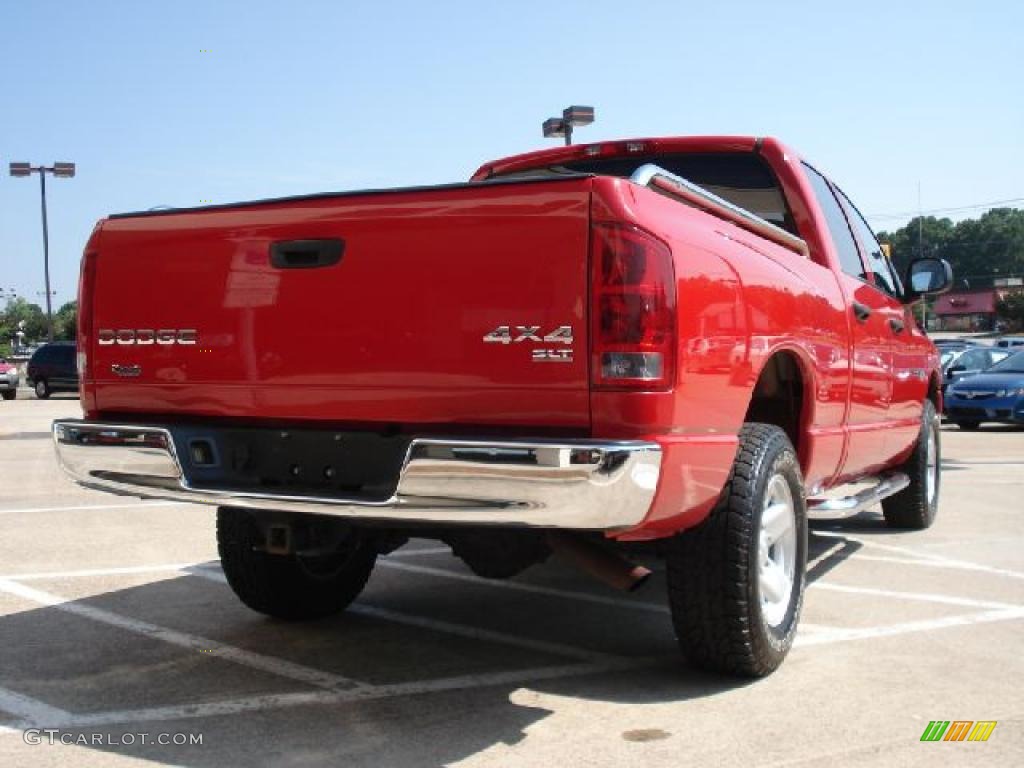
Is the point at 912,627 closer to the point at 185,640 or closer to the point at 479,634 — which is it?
the point at 479,634

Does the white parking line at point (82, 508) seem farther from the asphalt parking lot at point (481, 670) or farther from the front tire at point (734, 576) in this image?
the front tire at point (734, 576)

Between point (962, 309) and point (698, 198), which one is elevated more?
point (962, 309)

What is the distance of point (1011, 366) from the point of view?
712 inches

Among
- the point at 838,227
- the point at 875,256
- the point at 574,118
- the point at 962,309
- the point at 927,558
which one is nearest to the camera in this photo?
the point at 838,227

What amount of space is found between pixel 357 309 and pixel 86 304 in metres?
1.14

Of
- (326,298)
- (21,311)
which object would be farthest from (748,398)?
(21,311)

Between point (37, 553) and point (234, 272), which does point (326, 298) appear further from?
point (37, 553)

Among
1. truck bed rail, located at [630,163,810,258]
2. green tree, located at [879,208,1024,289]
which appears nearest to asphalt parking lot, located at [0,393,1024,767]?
truck bed rail, located at [630,163,810,258]

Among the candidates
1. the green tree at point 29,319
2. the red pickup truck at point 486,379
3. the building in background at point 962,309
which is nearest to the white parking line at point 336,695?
the red pickup truck at point 486,379

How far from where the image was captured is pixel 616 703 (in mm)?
3668

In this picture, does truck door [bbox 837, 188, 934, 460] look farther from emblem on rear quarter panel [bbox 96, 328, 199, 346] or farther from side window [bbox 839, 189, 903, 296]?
emblem on rear quarter panel [bbox 96, 328, 199, 346]

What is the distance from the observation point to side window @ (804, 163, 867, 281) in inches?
217

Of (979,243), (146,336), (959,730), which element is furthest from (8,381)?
(979,243)

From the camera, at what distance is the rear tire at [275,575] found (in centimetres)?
466
